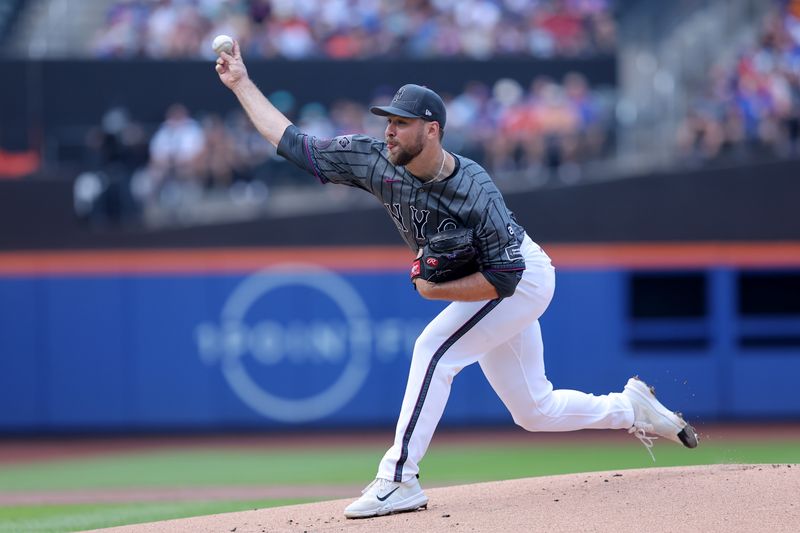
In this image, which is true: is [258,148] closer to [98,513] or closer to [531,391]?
[98,513]

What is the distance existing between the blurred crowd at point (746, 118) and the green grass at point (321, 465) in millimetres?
3422

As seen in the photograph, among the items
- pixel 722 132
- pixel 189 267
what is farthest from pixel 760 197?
pixel 189 267

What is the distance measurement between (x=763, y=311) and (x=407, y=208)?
910 centimetres

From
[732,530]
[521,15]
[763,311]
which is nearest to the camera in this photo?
[732,530]

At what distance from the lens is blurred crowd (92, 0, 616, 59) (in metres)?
13.6

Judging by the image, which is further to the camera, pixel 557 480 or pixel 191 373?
pixel 191 373

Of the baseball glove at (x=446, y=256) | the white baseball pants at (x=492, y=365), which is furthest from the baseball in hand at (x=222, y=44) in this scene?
the white baseball pants at (x=492, y=365)

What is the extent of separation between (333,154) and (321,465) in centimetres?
549

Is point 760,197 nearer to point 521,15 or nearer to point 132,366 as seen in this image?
point 521,15

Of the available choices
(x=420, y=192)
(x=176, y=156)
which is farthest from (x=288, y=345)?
(x=420, y=192)

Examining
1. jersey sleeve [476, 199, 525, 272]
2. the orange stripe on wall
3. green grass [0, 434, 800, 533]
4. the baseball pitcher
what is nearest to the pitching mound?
the baseball pitcher

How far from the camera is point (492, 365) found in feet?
18.1

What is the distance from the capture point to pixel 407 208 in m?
5.26

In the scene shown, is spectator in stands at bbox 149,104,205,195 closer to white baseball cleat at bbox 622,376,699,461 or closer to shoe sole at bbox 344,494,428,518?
white baseball cleat at bbox 622,376,699,461
